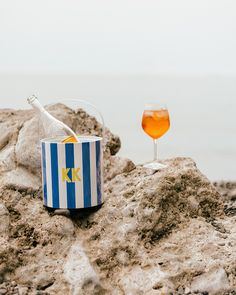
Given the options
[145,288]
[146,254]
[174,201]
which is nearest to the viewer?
[145,288]

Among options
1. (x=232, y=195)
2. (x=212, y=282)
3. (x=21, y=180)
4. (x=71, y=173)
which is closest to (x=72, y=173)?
Answer: (x=71, y=173)

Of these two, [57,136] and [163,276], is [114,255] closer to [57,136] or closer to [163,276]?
[163,276]

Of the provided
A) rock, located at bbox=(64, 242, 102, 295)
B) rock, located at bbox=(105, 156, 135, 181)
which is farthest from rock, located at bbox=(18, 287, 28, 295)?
rock, located at bbox=(105, 156, 135, 181)

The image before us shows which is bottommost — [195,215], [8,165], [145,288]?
[145,288]

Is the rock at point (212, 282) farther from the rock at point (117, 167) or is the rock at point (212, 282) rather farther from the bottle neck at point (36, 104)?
the bottle neck at point (36, 104)

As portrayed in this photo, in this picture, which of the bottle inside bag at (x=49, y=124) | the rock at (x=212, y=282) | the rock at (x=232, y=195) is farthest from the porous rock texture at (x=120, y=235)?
the rock at (x=232, y=195)

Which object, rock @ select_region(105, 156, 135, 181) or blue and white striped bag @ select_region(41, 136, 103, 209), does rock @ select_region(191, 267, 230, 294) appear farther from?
rock @ select_region(105, 156, 135, 181)

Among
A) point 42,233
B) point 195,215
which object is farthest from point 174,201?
point 42,233

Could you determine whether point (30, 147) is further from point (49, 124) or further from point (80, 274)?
point (80, 274)

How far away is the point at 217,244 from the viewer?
2.56m

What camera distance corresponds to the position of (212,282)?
2.37m

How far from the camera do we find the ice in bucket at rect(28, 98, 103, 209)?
2.62 m

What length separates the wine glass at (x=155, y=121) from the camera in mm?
2895

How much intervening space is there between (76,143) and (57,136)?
0.22 m
